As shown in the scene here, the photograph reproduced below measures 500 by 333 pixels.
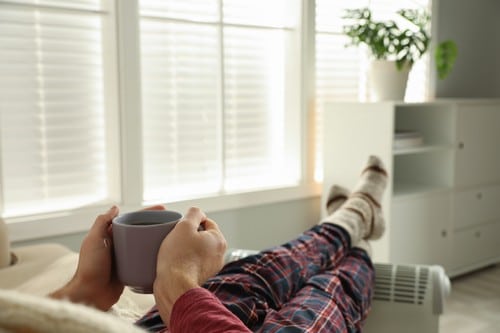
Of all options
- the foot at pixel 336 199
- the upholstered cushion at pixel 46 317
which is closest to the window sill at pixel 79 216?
the foot at pixel 336 199

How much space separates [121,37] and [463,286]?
2.19 m

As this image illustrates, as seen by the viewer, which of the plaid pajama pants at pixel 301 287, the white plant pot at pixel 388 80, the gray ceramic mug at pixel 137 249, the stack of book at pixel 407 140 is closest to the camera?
the gray ceramic mug at pixel 137 249

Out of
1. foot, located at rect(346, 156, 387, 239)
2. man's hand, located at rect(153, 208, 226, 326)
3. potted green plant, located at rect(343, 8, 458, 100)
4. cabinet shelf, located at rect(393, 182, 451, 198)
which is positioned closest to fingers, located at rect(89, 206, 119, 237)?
man's hand, located at rect(153, 208, 226, 326)

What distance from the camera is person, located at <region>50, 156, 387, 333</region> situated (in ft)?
2.78

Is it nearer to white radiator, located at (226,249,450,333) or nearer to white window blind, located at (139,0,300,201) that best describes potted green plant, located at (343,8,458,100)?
white window blind, located at (139,0,300,201)

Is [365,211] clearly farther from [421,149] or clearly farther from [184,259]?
[421,149]

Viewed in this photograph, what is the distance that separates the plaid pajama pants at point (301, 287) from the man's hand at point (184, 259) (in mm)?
226

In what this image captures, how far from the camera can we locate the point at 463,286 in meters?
3.14

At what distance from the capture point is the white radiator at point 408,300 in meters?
1.43

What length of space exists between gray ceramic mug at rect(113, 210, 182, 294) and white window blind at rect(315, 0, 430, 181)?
7.30ft

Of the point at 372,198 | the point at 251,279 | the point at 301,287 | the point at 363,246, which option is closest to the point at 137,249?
the point at 251,279

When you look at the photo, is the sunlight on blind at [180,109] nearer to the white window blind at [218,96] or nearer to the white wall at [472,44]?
the white window blind at [218,96]

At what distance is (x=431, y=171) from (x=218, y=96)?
130cm

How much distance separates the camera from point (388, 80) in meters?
2.98
